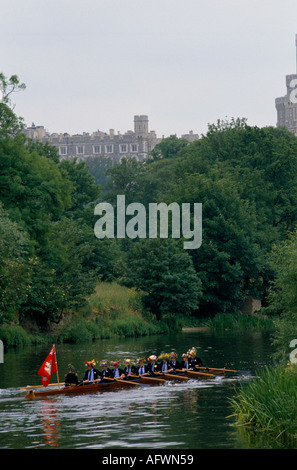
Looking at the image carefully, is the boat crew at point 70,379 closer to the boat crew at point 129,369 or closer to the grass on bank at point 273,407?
the boat crew at point 129,369

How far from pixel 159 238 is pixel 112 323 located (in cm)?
940

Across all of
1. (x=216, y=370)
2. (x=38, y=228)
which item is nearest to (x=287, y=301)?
(x=216, y=370)

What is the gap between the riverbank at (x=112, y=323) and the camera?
2079 inches

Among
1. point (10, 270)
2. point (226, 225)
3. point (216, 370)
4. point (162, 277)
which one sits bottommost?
point (216, 370)

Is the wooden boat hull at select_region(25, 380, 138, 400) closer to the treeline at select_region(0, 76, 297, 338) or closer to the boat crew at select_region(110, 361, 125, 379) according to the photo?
the boat crew at select_region(110, 361, 125, 379)

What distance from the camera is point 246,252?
71.0 m

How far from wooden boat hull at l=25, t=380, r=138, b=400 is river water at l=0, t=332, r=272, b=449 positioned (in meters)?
0.44

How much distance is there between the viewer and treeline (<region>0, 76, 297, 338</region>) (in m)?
52.5

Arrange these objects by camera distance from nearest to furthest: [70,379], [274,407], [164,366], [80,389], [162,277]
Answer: [274,407] < [80,389] < [70,379] < [164,366] < [162,277]

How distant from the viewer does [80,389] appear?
104ft

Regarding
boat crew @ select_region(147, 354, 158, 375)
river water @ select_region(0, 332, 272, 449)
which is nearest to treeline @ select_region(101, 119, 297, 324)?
river water @ select_region(0, 332, 272, 449)

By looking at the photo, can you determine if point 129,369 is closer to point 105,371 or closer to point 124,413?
point 105,371
